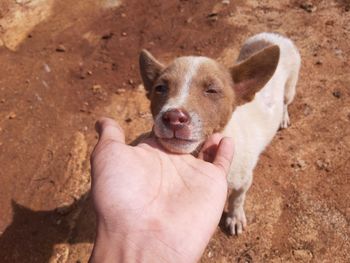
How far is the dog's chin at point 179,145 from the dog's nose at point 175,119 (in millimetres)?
179

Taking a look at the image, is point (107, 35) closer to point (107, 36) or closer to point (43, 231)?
point (107, 36)

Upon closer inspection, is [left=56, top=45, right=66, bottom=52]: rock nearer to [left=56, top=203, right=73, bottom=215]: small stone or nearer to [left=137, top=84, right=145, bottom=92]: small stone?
[left=137, top=84, right=145, bottom=92]: small stone

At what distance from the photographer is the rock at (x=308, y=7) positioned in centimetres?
810

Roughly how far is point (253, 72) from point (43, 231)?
3.41 meters

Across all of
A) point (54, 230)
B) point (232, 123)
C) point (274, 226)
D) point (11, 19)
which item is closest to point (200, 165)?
point (232, 123)

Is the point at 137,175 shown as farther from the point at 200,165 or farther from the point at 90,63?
the point at 90,63

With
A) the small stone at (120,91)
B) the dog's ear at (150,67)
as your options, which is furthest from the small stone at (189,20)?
the dog's ear at (150,67)

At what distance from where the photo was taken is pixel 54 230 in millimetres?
5531

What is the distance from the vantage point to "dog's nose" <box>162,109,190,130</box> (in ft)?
11.6

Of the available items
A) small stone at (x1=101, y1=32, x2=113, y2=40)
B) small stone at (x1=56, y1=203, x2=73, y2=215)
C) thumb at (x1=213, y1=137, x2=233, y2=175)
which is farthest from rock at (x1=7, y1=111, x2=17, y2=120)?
thumb at (x1=213, y1=137, x2=233, y2=175)

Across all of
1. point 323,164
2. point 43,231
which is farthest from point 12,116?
point 323,164

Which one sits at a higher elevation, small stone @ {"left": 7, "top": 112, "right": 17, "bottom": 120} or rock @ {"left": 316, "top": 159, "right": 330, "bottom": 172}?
small stone @ {"left": 7, "top": 112, "right": 17, "bottom": 120}

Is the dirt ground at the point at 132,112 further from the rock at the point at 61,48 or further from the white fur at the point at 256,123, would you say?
the white fur at the point at 256,123

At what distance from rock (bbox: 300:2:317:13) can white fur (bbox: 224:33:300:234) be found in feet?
7.18
